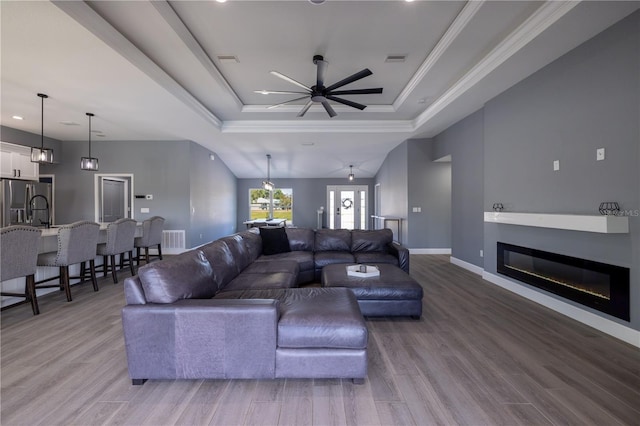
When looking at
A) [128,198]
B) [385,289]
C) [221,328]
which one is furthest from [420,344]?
[128,198]

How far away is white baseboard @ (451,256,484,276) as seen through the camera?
4870 millimetres

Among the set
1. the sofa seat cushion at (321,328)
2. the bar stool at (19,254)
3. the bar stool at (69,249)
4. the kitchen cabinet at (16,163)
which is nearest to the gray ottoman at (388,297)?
the sofa seat cushion at (321,328)

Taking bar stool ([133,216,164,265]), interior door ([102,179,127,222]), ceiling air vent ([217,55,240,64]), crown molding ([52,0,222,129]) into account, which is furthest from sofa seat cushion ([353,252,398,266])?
interior door ([102,179,127,222])

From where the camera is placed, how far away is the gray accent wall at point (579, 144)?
246cm

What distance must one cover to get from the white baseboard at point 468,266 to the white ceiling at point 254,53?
2.86m

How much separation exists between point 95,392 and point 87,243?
9.11 feet

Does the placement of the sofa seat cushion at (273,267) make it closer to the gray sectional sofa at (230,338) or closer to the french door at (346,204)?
Answer: the gray sectional sofa at (230,338)

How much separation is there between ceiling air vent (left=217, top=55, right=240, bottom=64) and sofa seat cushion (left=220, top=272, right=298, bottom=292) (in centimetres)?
287

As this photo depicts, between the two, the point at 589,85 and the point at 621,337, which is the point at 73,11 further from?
the point at 621,337

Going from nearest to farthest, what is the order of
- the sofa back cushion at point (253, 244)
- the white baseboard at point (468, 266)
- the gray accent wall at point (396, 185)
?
1. the sofa back cushion at point (253, 244)
2. the white baseboard at point (468, 266)
3. the gray accent wall at point (396, 185)

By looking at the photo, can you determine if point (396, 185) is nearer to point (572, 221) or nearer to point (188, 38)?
point (572, 221)

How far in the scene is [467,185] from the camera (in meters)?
5.27

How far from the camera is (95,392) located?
70.4 inches

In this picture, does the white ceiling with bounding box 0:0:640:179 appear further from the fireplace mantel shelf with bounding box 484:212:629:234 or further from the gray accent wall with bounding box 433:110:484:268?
the fireplace mantel shelf with bounding box 484:212:629:234
